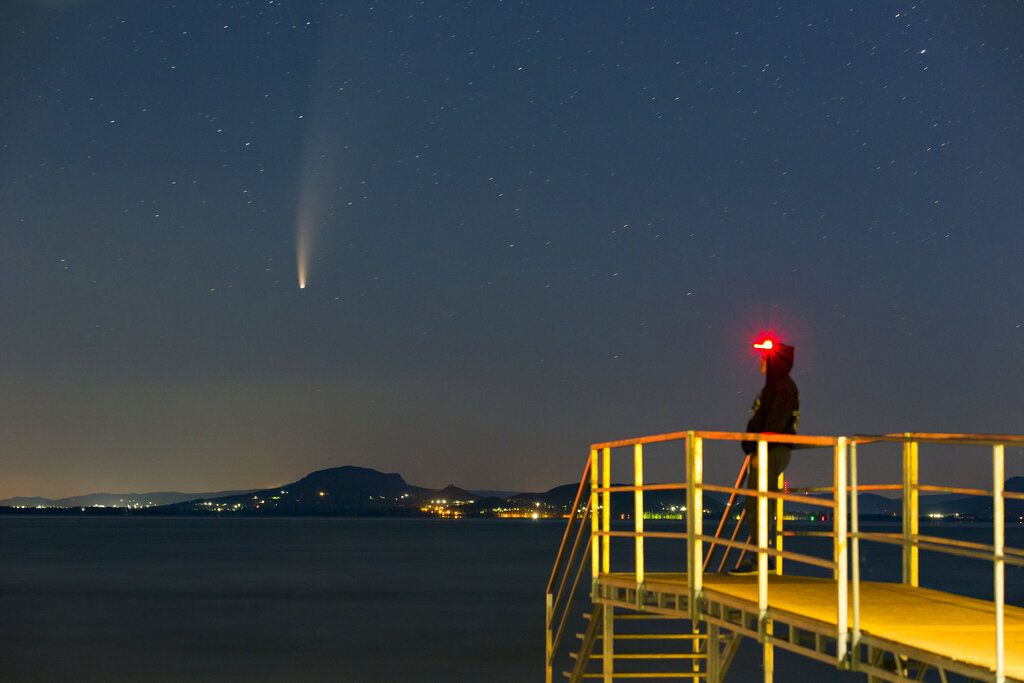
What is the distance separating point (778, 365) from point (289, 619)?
38.4 meters

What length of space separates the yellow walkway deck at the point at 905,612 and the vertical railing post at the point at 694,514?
128 mm

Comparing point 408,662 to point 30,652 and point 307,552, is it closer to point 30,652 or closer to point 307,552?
point 30,652

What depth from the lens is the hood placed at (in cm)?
1112

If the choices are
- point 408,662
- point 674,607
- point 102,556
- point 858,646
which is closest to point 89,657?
point 408,662

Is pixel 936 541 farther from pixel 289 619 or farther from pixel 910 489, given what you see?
pixel 289 619

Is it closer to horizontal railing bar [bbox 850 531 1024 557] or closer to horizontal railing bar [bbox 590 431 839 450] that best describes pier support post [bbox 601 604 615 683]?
horizontal railing bar [bbox 590 431 839 450]

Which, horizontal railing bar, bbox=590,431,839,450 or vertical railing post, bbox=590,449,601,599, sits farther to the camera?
vertical railing post, bbox=590,449,601,599

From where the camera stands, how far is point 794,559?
8.05 meters

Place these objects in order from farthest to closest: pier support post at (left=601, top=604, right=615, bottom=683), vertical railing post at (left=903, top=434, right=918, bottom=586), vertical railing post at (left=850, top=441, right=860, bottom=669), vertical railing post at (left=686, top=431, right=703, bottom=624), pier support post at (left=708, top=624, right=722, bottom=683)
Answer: pier support post at (left=601, top=604, right=615, bottom=683)
pier support post at (left=708, top=624, right=722, bottom=683)
vertical railing post at (left=903, top=434, right=918, bottom=586)
vertical railing post at (left=686, top=431, right=703, bottom=624)
vertical railing post at (left=850, top=441, right=860, bottom=669)

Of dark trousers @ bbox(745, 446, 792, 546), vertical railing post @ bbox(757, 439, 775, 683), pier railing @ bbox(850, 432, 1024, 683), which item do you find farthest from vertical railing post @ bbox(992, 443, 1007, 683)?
dark trousers @ bbox(745, 446, 792, 546)

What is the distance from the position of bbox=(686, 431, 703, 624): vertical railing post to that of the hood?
1559mm

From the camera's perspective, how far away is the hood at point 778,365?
438 inches

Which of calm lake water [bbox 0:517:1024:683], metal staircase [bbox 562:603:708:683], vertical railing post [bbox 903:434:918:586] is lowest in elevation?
calm lake water [bbox 0:517:1024:683]

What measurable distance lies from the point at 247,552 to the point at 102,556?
41.9 ft
